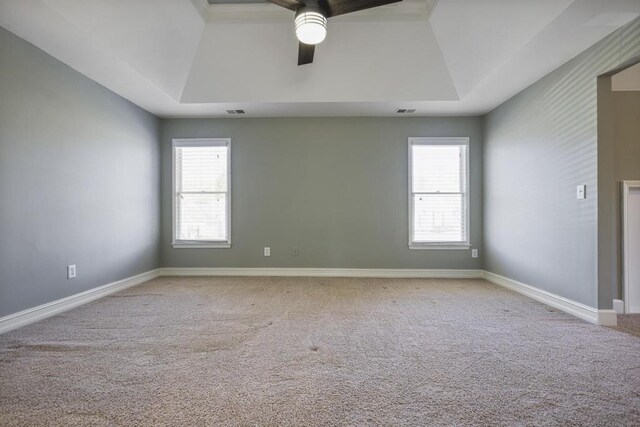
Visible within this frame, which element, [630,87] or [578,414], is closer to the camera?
[578,414]

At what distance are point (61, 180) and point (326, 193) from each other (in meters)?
3.11

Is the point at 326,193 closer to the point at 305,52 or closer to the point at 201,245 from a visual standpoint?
the point at 201,245

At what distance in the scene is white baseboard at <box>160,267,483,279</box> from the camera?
461 cm

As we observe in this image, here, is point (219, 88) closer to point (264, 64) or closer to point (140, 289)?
point (264, 64)

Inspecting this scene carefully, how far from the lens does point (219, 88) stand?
12.5ft

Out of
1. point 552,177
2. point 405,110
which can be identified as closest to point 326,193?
point 405,110

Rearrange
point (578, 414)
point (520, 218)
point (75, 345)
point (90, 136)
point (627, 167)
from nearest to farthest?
1. point (578, 414)
2. point (75, 345)
3. point (627, 167)
4. point (90, 136)
5. point (520, 218)

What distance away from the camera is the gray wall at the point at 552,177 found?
275cm

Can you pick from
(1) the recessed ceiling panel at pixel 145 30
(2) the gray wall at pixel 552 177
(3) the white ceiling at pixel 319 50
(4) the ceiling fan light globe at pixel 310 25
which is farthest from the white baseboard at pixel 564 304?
(1) the recessed ceiling panel at pixel 145 30

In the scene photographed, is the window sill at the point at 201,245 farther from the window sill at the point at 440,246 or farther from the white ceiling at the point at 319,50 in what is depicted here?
the window sill at the point at 440,246

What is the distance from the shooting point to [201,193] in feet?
15.6

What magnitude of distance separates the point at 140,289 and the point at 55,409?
2613 mm

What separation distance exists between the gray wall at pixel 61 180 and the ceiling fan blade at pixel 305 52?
7.73 ft

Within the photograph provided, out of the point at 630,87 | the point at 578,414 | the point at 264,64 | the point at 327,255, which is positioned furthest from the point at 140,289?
the point at 630,87
